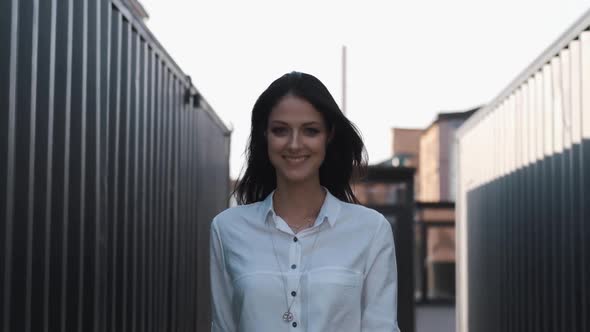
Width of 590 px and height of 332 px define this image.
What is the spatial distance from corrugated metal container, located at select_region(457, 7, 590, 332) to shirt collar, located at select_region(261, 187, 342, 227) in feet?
8.28

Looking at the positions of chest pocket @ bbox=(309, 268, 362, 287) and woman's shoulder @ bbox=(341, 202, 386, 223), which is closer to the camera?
chest pocket @ bbox=(309, 268, 362, 287)

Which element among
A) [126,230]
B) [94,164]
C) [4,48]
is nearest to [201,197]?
[126,230]

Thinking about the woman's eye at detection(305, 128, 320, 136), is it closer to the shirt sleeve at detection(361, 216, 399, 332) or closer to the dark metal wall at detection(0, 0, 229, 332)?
the shirt sleeve at detection(361, 216, 399, 332)

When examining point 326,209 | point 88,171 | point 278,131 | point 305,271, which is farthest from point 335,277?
point 88,171

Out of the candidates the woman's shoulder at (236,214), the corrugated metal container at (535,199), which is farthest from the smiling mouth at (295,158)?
the corrugated metal container at (535,199)

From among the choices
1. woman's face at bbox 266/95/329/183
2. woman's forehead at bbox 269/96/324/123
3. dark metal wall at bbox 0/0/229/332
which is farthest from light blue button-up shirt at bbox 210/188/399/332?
dark metal wall at bbox 0/0/229/332

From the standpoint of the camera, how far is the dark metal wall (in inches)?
109

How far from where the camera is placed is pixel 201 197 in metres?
7.67

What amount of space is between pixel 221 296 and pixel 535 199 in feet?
13.1

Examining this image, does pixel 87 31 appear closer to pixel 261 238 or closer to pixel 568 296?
pixel 261 238

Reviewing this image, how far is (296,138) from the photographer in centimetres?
256

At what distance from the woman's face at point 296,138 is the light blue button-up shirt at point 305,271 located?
144 millimetres

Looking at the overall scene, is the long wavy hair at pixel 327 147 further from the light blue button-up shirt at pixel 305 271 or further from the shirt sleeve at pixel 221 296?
the shirt sleeve at pixel 221 296

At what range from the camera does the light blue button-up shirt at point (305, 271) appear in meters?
2.46
